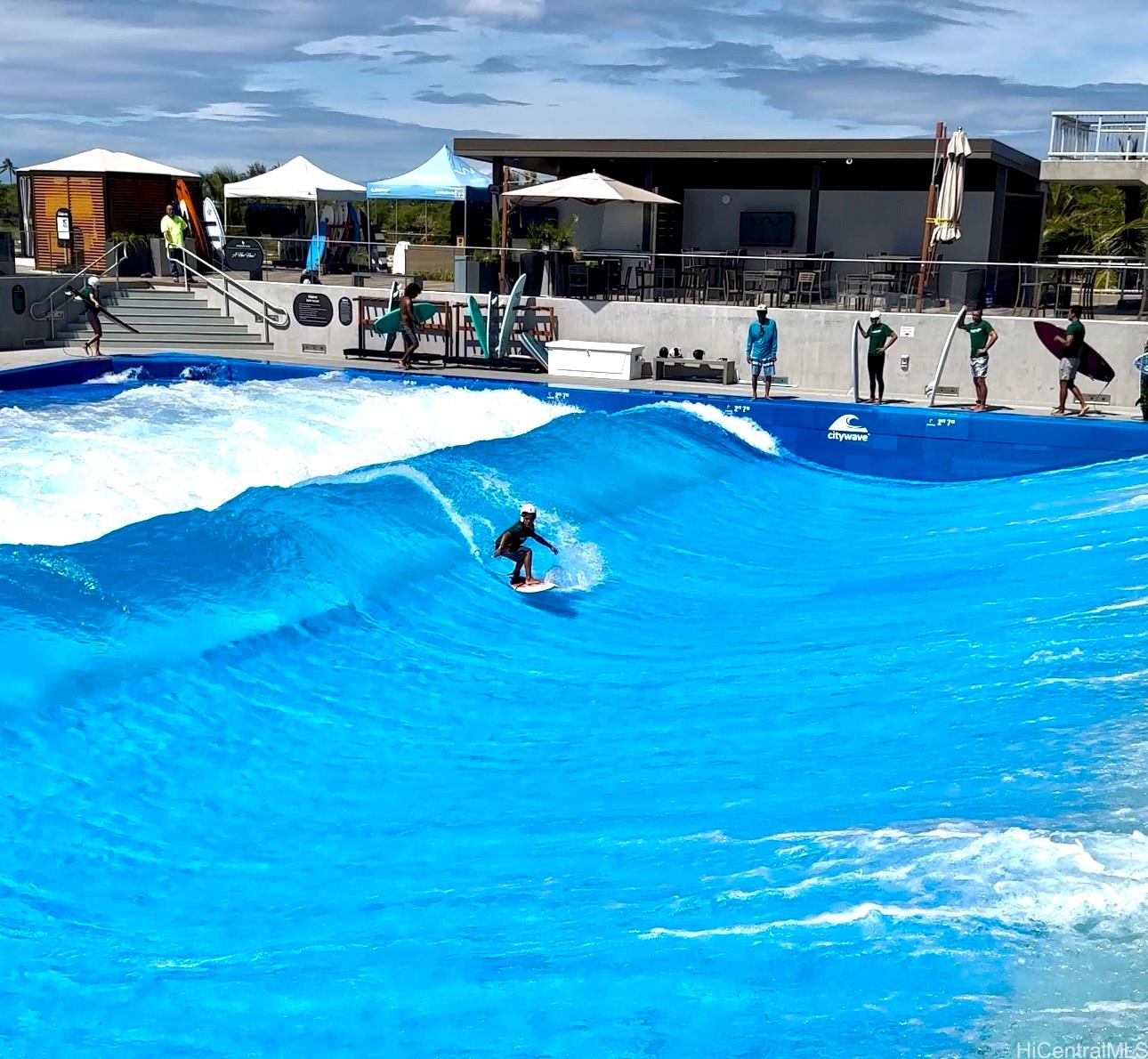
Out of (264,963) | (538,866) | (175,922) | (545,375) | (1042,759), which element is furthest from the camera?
(545,375)

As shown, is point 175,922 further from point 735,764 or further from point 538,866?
point 735,764

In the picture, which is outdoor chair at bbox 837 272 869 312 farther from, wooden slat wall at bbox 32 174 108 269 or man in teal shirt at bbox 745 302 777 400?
wooden slat wall at bbox 32 174 108 269

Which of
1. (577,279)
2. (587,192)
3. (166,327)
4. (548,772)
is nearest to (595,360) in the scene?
(577,279)

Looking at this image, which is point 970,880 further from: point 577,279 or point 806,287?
point 577,279

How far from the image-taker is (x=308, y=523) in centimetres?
1181

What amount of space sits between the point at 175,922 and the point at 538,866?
6.12 feet

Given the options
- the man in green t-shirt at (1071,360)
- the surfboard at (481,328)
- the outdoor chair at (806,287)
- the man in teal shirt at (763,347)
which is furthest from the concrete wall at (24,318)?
the man in green t-shirt at (1071,360)

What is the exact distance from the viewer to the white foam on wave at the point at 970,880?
18.6 ft

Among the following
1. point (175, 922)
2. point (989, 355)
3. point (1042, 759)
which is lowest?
point (175, 922)

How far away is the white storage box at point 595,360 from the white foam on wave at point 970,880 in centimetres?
1520

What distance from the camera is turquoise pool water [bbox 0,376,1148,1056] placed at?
5.43 metres

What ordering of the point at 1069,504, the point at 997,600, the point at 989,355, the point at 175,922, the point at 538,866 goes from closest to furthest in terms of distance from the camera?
the point at 175,922, the point at 538,866, the point at 997,600, the point at 1069,504, the point at 989,355

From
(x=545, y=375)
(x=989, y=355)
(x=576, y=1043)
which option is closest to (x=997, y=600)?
(x=576, y=1043)

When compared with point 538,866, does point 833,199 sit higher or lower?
higher
